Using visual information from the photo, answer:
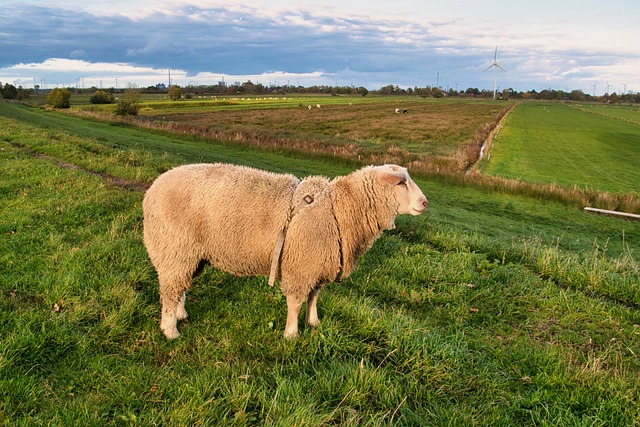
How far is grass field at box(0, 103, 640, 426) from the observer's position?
390 centimetres

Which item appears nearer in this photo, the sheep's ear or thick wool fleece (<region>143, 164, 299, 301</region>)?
thick wool fleece (<region>143, 164, 299, 301</region>)

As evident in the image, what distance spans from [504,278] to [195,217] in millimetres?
5564

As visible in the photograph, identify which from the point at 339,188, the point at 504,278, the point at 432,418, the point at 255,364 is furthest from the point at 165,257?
the point at 504,278

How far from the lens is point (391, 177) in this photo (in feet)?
17.4

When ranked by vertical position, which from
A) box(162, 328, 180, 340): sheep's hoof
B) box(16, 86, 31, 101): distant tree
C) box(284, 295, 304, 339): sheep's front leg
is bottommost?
box(162, 328, 180, 340): sheep's hoof

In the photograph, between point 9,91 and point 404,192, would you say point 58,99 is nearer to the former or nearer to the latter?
point 9,91

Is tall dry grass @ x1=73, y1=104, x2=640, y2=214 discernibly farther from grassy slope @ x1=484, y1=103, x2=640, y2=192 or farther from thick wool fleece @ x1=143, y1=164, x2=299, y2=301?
thick wool fleece @ x1=143, y1=164, x2=299, y2=301

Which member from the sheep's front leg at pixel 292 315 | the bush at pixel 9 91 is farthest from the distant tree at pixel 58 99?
the sheep's front leg at pixel 292 315

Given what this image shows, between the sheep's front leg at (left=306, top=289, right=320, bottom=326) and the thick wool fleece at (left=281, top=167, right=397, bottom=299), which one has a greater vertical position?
the thick wool fleece at (left=281, top=167, right=397, bottom=299)

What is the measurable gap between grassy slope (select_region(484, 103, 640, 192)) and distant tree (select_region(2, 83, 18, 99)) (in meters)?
116

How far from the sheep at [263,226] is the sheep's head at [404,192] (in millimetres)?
13

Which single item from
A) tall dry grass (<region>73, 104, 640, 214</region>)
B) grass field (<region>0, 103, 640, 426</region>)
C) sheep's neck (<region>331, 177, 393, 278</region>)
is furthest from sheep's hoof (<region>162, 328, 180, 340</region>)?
tall dry grass (<region>73, 104, 640, 214</region>)

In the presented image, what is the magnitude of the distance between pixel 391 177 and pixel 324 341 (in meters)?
2.14

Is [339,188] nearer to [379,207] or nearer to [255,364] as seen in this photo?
[379,207]
